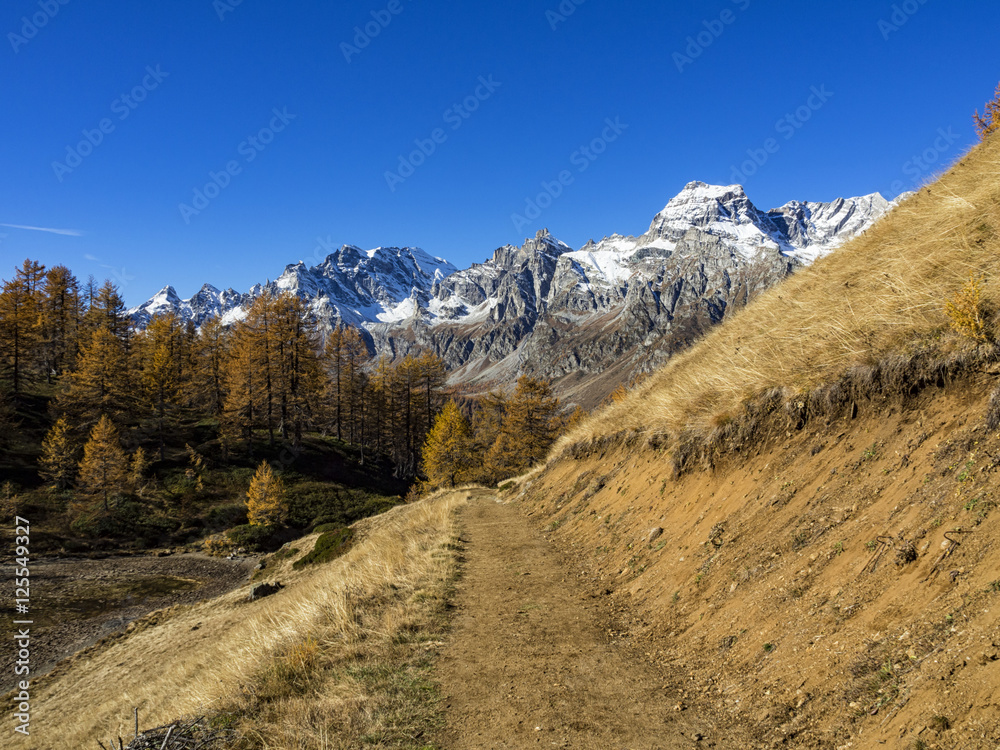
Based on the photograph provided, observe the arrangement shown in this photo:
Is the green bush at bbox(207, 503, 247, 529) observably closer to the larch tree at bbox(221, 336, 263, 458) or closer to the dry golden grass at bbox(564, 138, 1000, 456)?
the larch tree at bbox(221, 336, 263, 458)

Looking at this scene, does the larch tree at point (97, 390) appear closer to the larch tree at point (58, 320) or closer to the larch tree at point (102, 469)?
the larch tree at point (102, 469)

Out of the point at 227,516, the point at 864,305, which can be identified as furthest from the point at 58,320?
the point at 864,305

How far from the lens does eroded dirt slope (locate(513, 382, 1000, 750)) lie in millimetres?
3416

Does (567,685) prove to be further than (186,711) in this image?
No

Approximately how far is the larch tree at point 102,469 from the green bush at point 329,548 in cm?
2148

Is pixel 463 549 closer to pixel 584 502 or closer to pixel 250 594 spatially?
pixel 584 502

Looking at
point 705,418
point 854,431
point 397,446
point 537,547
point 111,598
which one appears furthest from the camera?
point 397,446

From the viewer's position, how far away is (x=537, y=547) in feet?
44.8

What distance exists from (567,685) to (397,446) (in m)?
60.3

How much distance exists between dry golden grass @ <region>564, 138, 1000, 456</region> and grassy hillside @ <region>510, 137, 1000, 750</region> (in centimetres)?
5

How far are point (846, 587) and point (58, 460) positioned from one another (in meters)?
51.1

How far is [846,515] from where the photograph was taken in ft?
18.5

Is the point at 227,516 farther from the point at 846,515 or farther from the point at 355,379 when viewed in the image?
the point at 846,515

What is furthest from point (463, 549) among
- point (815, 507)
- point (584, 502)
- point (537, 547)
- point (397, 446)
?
point (397, 446)
